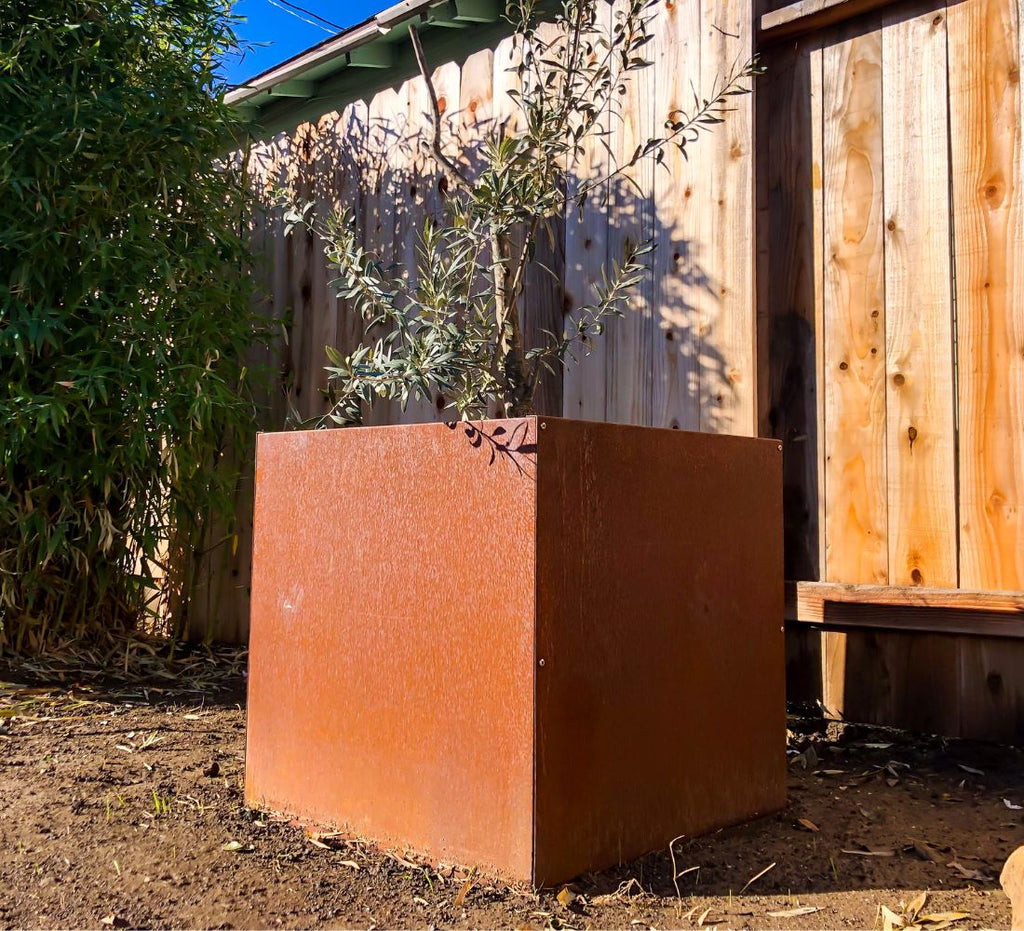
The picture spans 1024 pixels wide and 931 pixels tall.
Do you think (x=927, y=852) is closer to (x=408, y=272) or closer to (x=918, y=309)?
(x=918, y=309)

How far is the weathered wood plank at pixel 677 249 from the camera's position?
2668mm

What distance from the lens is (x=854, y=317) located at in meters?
2.45

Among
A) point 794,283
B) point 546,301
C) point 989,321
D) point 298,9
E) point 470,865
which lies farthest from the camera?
A: point 298,9

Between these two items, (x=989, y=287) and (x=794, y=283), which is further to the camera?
(x=794, y=283)

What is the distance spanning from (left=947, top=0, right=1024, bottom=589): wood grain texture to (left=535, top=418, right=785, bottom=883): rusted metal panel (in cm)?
53

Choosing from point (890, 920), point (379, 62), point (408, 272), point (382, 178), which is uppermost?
point (379, 62)

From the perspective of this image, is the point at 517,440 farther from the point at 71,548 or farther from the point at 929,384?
the point at 71,548

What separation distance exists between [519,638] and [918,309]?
1.39 m

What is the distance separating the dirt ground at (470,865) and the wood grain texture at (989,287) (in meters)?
0.52

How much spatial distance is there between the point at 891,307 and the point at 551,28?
1456mm

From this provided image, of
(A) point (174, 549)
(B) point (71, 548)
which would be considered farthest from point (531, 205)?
(A) point (174, 549)

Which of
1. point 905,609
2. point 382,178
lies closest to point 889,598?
point 905,609

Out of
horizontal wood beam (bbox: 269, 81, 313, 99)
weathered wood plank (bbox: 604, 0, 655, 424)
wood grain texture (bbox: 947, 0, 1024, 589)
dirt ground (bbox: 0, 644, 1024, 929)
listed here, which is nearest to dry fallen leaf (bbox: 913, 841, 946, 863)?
dirt ground (bbox: 0, 644, 1024, 929)

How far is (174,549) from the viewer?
12.6 ft
